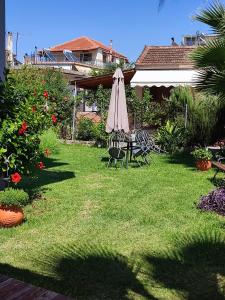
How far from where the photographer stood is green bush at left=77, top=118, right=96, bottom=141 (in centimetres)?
2124

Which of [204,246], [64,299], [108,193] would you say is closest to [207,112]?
[108,193]

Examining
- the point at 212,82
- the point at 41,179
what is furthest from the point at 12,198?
the point at 212,82

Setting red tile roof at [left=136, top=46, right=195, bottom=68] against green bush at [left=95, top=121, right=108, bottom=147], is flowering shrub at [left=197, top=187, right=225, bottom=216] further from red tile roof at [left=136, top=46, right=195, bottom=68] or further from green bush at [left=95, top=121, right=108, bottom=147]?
red tile roof at [left=136, top=46, right=195, bottom=68]

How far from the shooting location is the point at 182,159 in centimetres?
1706

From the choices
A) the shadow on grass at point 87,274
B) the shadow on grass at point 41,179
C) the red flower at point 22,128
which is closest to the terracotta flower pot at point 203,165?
the shadow on grass at point 41,179

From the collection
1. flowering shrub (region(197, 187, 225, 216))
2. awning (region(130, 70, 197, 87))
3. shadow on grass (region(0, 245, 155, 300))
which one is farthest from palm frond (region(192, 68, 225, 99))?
awning (region(130, 70, 197, 87))

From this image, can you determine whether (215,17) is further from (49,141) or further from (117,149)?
(49,141)

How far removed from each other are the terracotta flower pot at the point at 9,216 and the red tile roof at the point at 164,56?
17.0 metres

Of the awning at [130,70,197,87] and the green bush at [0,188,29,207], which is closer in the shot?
the green bush at [0,188,29,207]

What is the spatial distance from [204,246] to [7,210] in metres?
3.23

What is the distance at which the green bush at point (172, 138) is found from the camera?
1845 centimetres

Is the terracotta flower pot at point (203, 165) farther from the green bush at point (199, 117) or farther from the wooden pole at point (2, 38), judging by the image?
the wooden pole at point (2, 38)

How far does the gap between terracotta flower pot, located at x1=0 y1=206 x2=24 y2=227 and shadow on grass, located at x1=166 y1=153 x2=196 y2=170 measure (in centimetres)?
844

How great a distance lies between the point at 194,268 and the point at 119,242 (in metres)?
1.40
